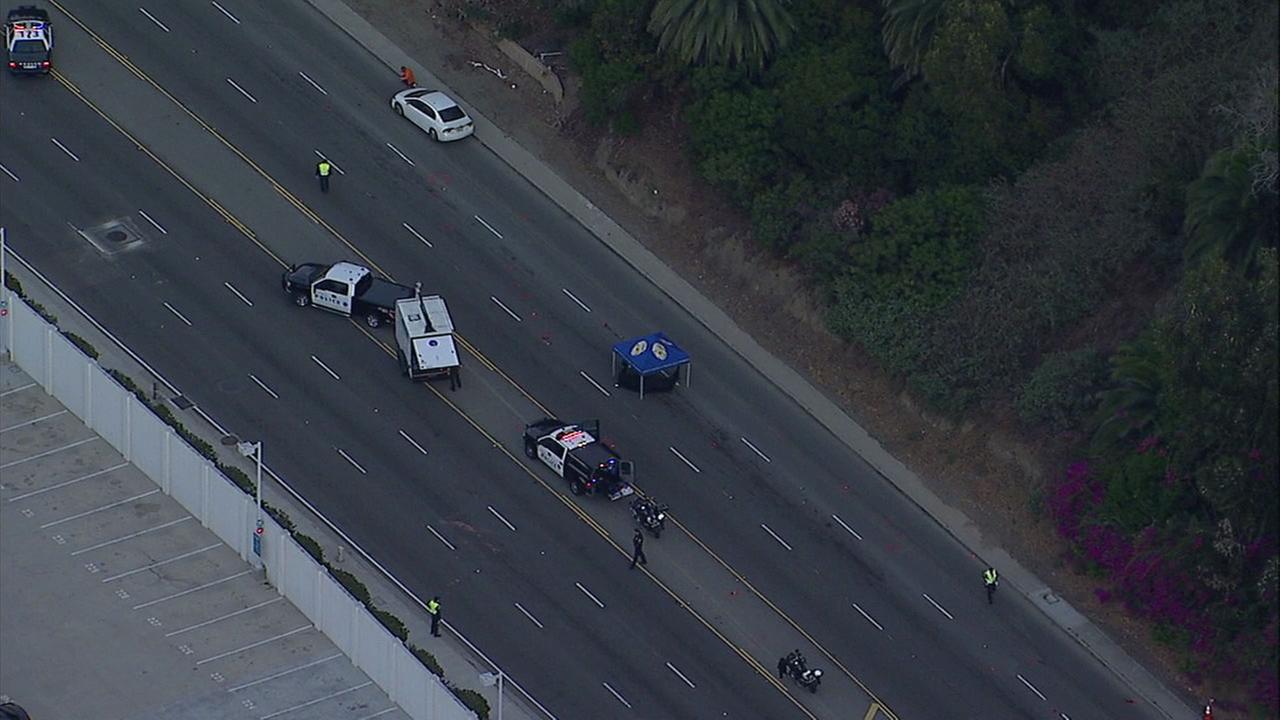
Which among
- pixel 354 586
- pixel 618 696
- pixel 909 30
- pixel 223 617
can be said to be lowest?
pixel 223 617

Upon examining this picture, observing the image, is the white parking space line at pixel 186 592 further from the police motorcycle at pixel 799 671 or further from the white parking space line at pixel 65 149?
the white parking space line at pixel 65 149

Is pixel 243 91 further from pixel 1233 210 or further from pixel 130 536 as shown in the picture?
pixel 1233 210

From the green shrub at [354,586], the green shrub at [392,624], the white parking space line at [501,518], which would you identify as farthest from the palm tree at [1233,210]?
the green shrub at [354,586]

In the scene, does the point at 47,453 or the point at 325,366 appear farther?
the point at 325,366

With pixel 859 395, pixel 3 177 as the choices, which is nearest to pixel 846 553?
pixel 859 395

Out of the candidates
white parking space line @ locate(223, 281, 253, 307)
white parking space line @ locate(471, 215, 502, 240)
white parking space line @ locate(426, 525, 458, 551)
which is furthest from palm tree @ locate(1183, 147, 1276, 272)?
A: white parking space line @ locate(223, 281, 253, 307)

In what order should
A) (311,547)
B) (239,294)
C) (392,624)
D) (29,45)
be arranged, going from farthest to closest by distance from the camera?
(29,45)
(239,294)
(311,547)
(392,624)

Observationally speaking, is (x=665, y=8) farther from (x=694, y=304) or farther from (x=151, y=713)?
(x=151, y=713)

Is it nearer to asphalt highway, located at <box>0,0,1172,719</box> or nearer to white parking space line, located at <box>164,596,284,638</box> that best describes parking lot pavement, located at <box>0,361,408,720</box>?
white parking space line, located at <box>164,596,284,638</box>

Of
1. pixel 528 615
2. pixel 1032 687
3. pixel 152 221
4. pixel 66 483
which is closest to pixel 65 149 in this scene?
pixel 152 221
